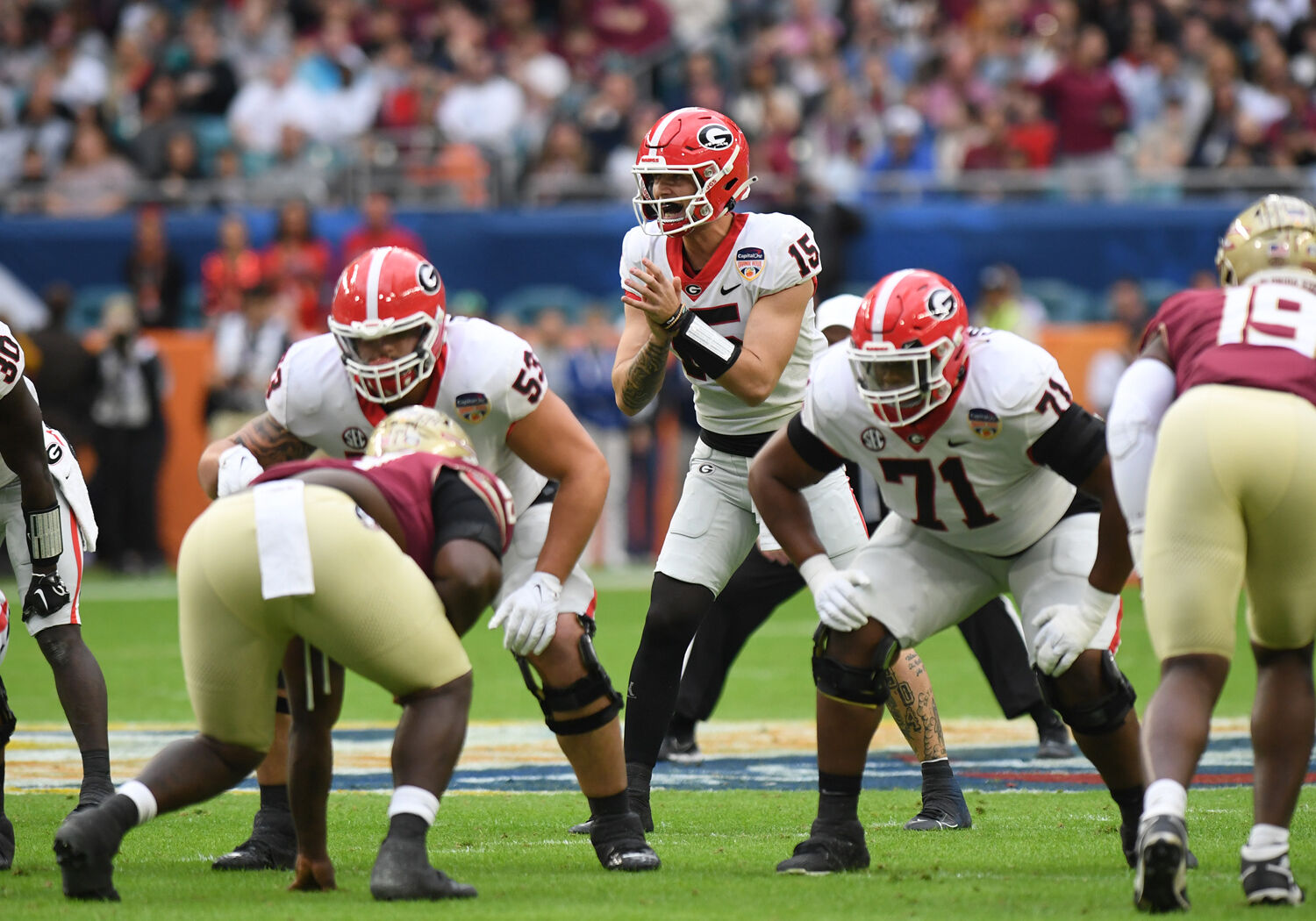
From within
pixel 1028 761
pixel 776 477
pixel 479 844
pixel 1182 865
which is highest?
pixel 776 477

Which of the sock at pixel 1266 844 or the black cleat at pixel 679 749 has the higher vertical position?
the sock at pixel 1266 844

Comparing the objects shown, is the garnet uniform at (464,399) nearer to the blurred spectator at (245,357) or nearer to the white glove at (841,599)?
the white glove at (841,599)

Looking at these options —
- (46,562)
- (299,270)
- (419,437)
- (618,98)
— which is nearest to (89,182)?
(299,270)

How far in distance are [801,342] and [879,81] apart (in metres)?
10.1

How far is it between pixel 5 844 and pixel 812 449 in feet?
8.04

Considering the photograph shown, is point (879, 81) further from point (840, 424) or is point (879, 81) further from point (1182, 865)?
point (1182, 865)

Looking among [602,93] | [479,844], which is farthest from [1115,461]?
[602,93]

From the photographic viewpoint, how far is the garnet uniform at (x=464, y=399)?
4.74 m

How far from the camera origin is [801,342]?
19.8ft

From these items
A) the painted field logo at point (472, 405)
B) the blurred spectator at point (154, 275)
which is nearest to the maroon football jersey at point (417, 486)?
the painted field logo at point (472, 405)

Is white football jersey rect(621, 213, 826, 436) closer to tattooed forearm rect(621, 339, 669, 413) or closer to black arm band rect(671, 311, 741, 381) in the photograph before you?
tattooed forearm rect(621, 339, 669, 413)

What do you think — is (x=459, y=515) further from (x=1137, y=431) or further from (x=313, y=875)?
(x=1137, y=431)

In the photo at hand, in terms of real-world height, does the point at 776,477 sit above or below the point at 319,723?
above

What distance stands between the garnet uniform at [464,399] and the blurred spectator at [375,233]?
8.33 metres
